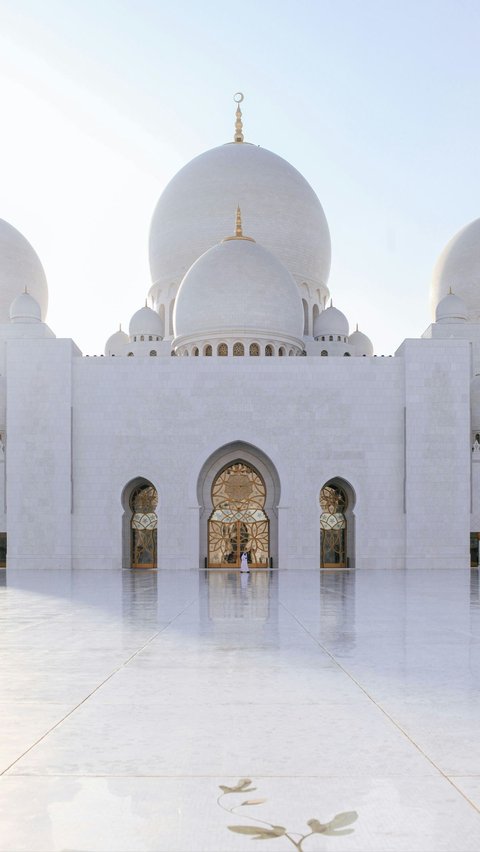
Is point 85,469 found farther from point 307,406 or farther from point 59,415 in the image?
point 307,406

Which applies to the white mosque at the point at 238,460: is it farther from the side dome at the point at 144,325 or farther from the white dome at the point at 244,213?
the white dome at the point at 244,213

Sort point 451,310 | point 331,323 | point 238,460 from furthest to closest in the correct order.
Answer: point 331,323, point 451,310, point 238,460

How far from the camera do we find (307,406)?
68.6ft

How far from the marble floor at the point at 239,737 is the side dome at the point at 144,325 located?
20.0m

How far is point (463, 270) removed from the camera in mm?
28375

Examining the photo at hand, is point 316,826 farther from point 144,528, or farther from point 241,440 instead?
point 144,528

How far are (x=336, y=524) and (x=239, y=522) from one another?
2.37 meters

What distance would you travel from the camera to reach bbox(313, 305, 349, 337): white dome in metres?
26.9

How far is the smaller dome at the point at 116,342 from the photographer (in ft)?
95.9

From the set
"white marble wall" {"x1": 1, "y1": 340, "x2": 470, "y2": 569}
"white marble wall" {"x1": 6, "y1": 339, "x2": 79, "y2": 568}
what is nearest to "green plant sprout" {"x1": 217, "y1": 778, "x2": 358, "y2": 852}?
"white marble wall" {"x1": 1, "y1": 340, "x2": 470, "y2": 569}

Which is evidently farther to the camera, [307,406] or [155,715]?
[307,406]

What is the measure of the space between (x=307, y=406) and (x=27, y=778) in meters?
18.3

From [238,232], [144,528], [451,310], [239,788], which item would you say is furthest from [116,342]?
[239,788]

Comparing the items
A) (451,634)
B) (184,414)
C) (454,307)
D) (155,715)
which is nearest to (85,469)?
(184,414)
